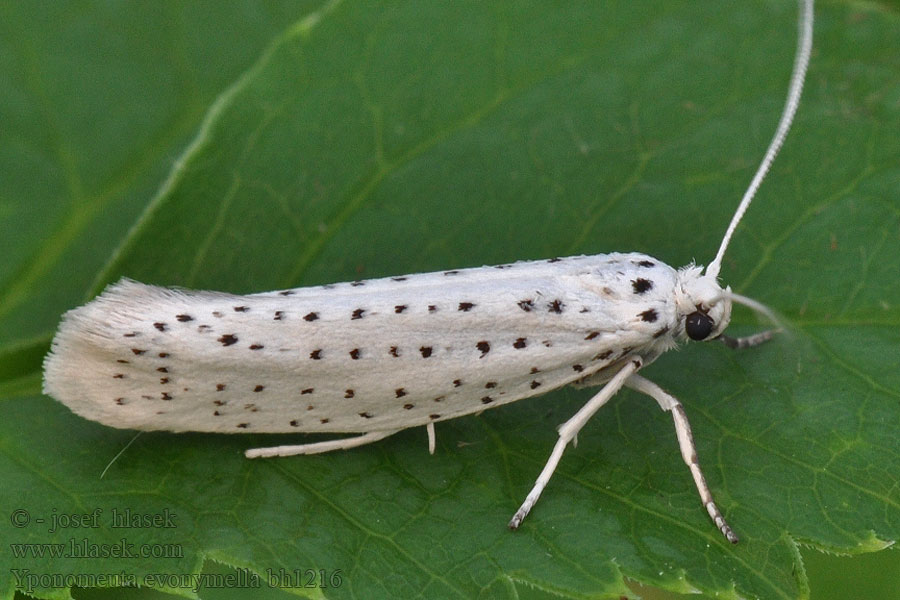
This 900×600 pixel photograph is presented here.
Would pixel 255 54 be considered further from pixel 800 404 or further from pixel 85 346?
pixel 800 404

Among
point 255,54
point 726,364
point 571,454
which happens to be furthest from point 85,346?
point 726,364

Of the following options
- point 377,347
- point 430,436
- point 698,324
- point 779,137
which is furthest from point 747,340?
→ point 377,347

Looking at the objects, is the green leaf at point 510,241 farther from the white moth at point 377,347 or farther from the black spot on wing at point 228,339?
the black spot on wing at point 228,339

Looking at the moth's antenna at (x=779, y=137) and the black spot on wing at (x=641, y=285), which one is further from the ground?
the moth's antenna at (x=779, y=137)

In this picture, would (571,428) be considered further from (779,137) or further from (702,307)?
(779,137)

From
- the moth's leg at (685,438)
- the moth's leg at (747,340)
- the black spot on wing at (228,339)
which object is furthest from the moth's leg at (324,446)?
the moth's leg at (747,340)

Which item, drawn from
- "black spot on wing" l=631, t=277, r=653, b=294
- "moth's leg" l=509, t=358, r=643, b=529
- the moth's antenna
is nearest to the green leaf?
"moth's leg" l=509, t=358, r=643, b=529
